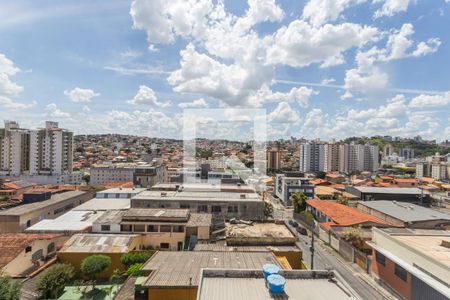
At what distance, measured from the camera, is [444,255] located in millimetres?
13547

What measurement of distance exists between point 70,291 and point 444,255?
19.5 metres

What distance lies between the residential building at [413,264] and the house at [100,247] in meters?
16.2

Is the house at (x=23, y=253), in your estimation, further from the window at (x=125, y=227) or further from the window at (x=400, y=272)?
the window at (x=400, y=272)

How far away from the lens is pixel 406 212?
28.9 metres

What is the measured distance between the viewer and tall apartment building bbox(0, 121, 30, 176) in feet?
194

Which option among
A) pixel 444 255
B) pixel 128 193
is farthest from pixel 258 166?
pixel 444 255

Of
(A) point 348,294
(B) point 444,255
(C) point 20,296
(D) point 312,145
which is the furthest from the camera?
(D) point 312,145

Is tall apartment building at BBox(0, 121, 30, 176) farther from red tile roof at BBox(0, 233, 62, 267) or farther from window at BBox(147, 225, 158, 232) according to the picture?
window at BBox(147, 225, 158, 232)

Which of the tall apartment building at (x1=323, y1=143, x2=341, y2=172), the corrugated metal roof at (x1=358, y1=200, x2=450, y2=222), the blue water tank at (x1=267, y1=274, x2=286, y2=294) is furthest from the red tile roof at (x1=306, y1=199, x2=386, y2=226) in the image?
the tall apartment building at (x1=323, y1=143, x2=341, y2=172)

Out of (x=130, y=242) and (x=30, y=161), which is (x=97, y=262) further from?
(x=30, y=161)

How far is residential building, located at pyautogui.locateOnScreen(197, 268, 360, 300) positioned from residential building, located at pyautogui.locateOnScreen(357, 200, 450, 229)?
2120cm

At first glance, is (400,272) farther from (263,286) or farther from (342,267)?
(263,286)

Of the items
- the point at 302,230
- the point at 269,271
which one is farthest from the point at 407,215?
the point at 269,271

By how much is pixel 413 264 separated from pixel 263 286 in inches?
408
